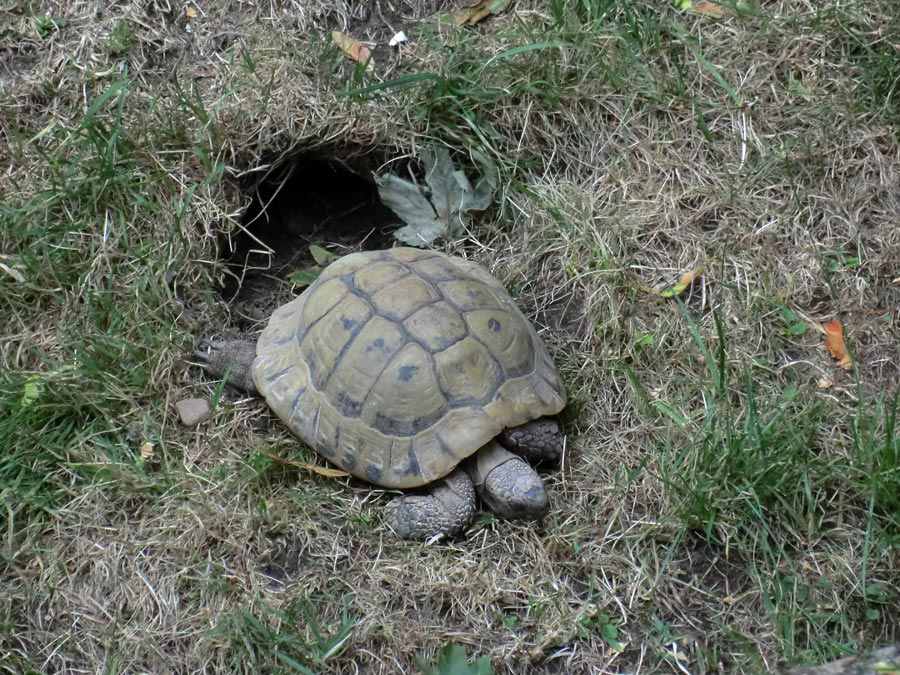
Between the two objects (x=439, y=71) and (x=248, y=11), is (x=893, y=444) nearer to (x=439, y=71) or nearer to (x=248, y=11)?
(x=439, y=71)

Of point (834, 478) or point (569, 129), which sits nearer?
point (834, 478)

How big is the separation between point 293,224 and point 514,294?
1167 mm

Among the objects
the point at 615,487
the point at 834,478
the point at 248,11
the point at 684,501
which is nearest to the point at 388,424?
the point at 615,487

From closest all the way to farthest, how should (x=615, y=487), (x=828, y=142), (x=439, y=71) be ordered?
(x=615, y=487) → (x=828, y=142) → (x=439, y=71)

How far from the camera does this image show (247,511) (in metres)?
3.22

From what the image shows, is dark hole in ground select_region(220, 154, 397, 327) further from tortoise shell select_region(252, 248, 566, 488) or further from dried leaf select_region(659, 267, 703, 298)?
dried leaf select_region(659, 267, 703, 298)

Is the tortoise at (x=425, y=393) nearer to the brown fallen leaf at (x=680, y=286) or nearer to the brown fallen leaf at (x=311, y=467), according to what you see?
the brown fallen leaf at (x=311, y=467)

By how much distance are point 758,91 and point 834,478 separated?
179 centimetres

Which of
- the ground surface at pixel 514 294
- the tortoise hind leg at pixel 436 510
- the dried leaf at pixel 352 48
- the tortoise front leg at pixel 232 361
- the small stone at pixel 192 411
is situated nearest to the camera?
the ground surface at pixel 514 294

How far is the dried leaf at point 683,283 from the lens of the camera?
356 cm

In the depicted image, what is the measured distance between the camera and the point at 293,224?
4.26 metres

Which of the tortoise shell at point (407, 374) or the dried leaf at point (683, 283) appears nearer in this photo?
the tortoise shell at point (407, 374)

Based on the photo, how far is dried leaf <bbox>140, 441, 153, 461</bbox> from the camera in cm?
338

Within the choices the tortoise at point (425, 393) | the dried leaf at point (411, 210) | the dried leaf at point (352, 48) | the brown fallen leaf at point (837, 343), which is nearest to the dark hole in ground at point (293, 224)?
the dried leaf at point (411, 210)
